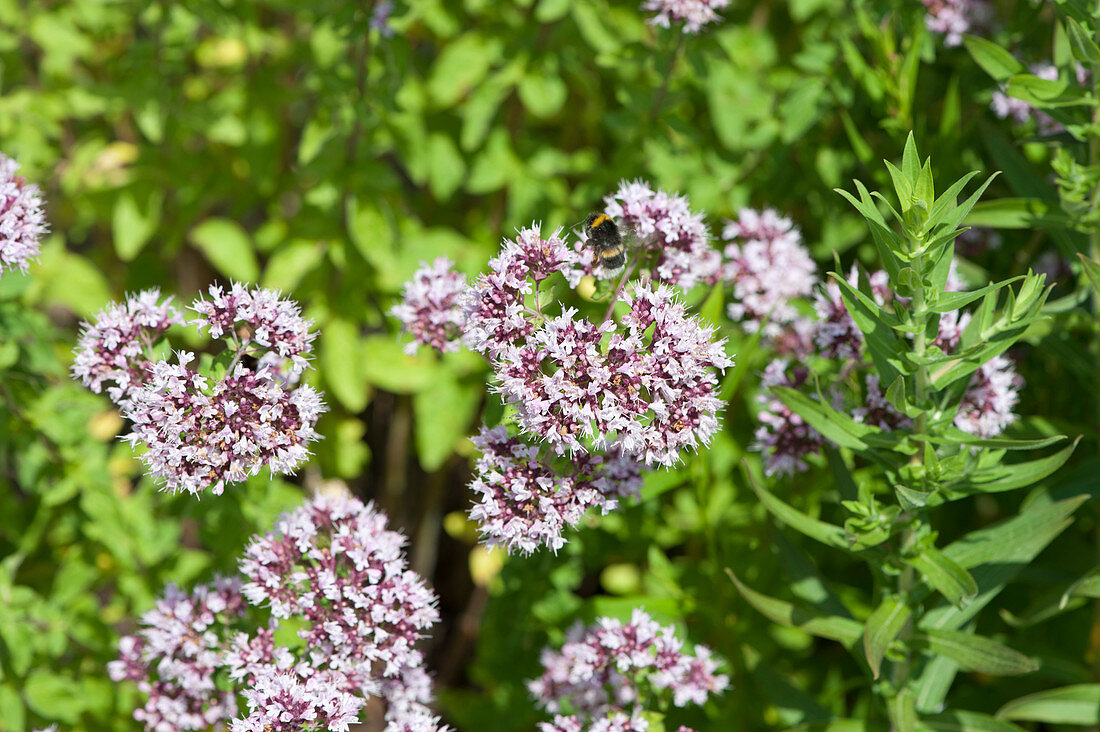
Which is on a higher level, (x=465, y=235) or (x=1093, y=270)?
(x=465, y=235)

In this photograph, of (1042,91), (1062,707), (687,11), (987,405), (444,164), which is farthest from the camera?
(444,164)

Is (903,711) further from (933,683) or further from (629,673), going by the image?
(629,673)

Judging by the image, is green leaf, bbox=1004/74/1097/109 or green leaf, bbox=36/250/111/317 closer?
green leaf, bbox=1004/74/1097/109

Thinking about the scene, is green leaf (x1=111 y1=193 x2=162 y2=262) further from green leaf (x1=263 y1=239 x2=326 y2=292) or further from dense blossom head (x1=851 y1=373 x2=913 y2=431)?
dense blossom head (x1=851 y1=373 x2=913 y2=431)

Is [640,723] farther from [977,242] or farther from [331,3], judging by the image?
[331,3]

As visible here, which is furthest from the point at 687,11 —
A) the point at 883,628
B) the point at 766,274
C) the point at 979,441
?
the point at 883,628

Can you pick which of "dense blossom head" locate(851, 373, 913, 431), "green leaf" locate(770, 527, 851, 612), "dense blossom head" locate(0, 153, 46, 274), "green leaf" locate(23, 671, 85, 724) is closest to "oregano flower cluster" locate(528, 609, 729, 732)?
"green leaf" locate(770, 527, 851, 612)
